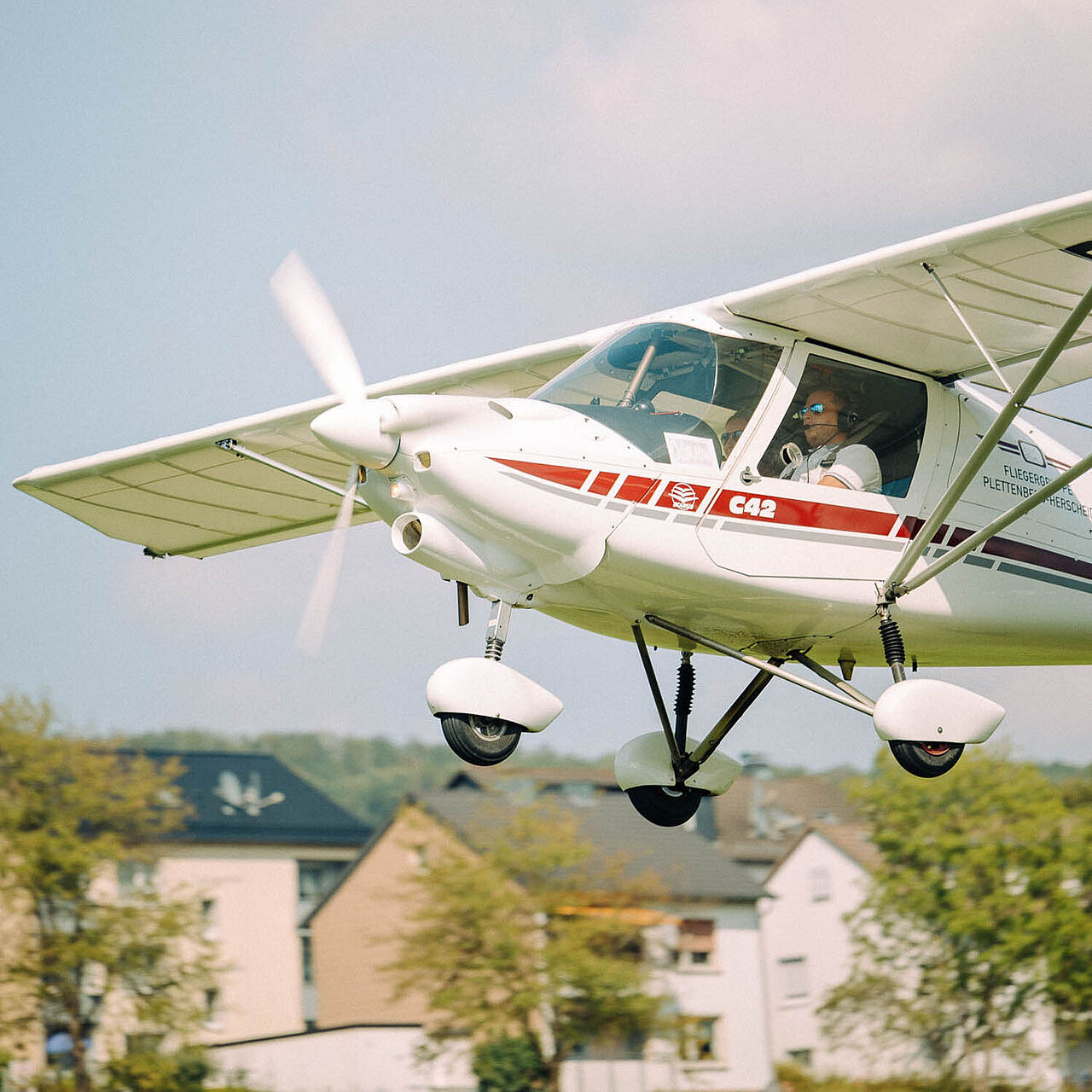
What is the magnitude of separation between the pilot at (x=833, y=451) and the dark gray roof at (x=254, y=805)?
46.2 metres

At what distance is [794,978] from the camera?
48.8 metres

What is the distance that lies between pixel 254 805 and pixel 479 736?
53.8 m

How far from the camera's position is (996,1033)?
41.7 meters

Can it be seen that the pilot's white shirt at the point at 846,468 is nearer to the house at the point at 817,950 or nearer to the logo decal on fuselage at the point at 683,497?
the logo decal on fuselage at the point at 683,497

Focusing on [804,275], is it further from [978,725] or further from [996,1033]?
[996,1033]

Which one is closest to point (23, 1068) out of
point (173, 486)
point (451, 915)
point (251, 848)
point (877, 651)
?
point (451, 915)

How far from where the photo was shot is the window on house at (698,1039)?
4000 cm

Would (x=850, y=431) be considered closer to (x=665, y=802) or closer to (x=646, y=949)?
(x=665, y=802)

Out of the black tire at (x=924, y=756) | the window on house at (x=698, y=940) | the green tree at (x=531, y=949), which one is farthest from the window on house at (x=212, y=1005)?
the black tire at (x=924, y=756)

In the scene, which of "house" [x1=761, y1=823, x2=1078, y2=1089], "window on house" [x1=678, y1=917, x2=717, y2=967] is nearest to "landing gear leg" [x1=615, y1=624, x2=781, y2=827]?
"house" [x1=761, y1=823, x2=1078, y2=1089]

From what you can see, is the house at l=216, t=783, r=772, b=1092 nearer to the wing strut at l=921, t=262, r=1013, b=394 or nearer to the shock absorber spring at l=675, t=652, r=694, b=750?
the shock absorber spring at l=675, t=652, r=694, b=750

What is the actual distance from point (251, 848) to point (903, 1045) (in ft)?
77.4

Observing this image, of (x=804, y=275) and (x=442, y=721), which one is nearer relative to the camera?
(x=442, y=721)

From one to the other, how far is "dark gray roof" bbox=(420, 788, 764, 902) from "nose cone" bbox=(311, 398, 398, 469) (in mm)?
36231
